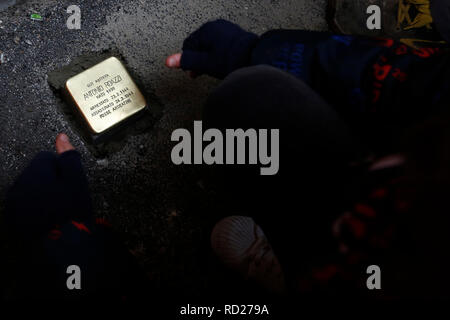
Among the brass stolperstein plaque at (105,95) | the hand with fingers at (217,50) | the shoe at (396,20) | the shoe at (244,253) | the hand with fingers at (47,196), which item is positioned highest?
the shoe at (396,20)

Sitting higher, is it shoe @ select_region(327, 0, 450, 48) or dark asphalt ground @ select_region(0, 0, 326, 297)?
shoe @ select_region(327, 0, 450, 48)

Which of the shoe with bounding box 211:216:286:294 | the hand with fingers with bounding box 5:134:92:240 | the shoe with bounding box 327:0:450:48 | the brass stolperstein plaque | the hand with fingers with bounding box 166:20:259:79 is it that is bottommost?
the shoe with bounding box 211:216:286:294

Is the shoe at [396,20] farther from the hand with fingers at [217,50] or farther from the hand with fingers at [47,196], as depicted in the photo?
the hand with fingers at [47,196]

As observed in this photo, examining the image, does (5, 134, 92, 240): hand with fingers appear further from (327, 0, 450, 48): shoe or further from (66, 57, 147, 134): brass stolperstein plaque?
(327, 0, 450, 48): shoe

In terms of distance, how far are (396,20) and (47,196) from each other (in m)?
1.08

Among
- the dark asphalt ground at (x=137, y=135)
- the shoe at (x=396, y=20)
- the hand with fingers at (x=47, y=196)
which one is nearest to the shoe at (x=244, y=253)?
the dark asphalt ground at (x=137, y=135)

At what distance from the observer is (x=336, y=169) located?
58cm

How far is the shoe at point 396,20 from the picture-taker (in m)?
0.99

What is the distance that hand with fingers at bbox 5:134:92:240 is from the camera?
2.66 feet

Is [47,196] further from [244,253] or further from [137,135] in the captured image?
[244,253]

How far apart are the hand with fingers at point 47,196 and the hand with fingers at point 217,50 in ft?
1.22

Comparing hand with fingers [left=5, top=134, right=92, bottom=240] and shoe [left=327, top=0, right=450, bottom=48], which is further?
shoe [left=327, top=0, right=450, bottom=48]

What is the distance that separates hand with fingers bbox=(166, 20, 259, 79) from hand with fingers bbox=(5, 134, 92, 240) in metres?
→ 0.37

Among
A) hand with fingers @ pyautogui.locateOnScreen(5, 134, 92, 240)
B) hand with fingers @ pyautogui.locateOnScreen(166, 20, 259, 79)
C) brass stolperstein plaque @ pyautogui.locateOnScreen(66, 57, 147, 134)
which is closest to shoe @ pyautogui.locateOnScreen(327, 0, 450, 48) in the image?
hand with fingers @ pyautogui.locateOnScreen(166, 20, 259, 79)
